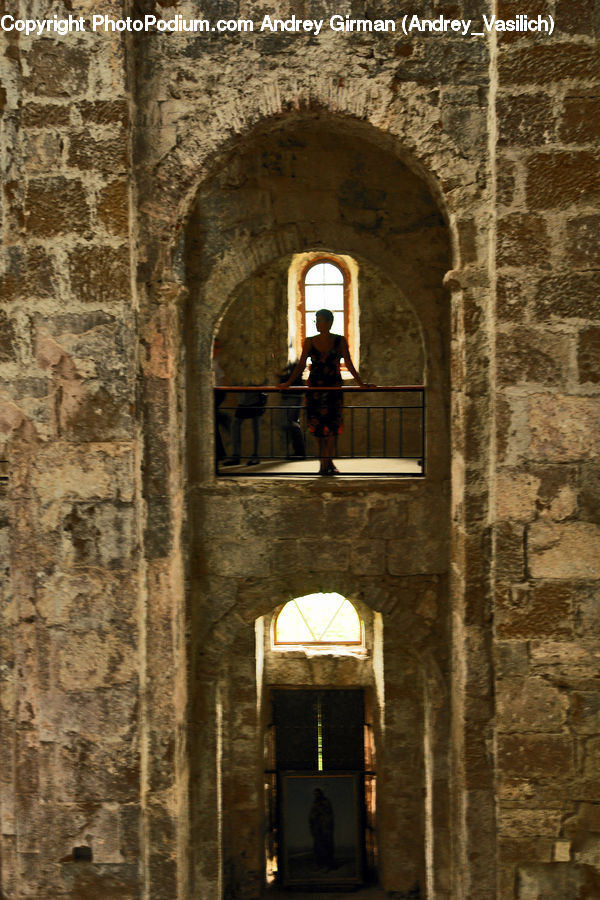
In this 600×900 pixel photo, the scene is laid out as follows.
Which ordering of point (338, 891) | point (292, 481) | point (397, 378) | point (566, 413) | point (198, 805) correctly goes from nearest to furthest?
point (566, 413)
point (292, 481)
point (198, 805)
point (338, 891)
point (397, 378)

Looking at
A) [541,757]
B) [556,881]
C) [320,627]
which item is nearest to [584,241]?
[541,757]

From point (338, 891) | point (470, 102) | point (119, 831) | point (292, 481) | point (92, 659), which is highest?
point (470, 102)

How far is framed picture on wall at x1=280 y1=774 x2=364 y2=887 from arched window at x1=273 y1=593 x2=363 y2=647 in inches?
57.4

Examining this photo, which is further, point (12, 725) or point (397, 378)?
point (397, 378)

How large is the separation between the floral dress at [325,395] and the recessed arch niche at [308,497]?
687 millimetres

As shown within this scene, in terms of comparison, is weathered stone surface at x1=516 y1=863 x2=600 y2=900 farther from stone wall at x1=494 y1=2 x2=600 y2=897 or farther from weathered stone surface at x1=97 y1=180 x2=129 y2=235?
weathered stone surface at x1=97 y1=180 x2=129 y2=235

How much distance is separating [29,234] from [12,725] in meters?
2.86

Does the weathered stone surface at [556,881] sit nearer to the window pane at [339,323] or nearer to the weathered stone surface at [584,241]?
the weathered stone surface at [584,241]

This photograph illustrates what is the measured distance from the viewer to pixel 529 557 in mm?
4547

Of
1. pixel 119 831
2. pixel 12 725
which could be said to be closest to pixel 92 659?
pixel 12 725

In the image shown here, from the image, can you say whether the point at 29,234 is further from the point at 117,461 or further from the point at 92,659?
the point at 92,659

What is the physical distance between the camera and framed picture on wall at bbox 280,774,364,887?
897cm

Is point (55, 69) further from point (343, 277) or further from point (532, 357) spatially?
point (343, 277)

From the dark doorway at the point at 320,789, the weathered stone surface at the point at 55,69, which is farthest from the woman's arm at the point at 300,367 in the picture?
the dark doorway at the point at 320,789
